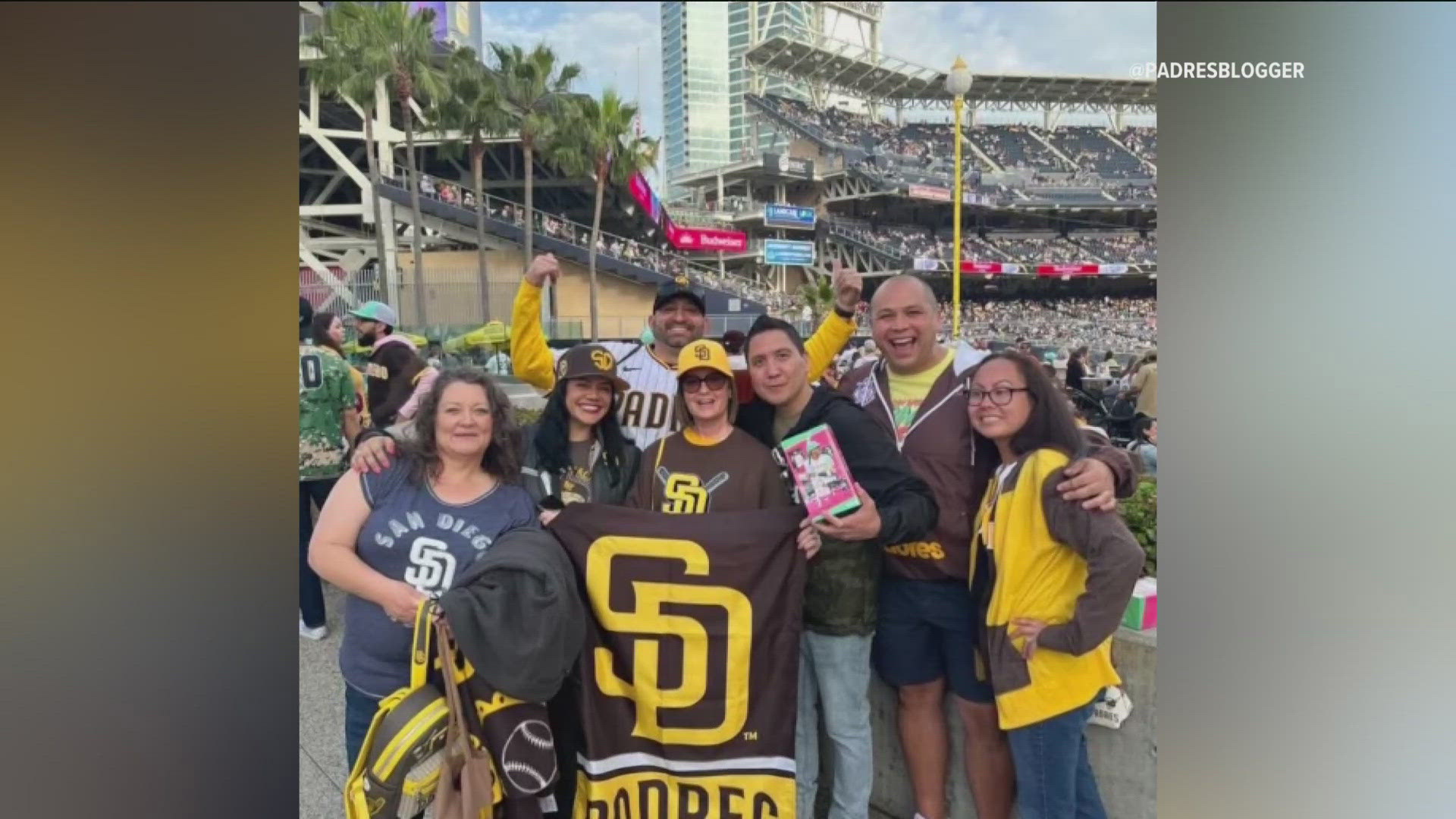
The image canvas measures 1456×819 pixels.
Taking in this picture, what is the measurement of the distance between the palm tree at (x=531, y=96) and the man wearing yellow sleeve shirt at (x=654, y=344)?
248 mm

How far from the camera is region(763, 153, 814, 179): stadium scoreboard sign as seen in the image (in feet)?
9.58

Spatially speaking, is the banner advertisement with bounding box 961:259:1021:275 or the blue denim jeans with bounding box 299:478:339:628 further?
the banner advertisement with bounding box 961:259:1021:275

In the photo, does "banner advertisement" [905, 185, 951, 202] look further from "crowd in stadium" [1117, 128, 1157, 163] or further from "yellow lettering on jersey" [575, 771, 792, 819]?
"yellow lettering on jersey" [575, 771, 792, 819]

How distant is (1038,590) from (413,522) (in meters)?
1.71

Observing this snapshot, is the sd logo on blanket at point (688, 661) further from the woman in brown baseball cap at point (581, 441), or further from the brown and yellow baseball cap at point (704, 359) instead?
the brown and yellow baseball cap at point (704, 359)

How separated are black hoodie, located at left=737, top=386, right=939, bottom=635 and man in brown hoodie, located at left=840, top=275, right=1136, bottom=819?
78 millimetres

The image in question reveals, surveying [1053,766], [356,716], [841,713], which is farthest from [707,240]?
[1053,766]

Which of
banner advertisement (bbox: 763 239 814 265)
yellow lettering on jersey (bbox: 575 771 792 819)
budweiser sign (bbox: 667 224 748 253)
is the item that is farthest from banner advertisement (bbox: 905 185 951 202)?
yellow lettering on jersey (bbox: 575 771 792 819)

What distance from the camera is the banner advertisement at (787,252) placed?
286cm

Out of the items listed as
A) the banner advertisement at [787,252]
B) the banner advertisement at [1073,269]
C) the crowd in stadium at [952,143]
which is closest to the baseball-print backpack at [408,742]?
the banner advertisement at [787,252]

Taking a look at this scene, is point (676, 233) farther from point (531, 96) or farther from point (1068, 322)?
point (1068, 322)

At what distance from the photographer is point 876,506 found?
216cm

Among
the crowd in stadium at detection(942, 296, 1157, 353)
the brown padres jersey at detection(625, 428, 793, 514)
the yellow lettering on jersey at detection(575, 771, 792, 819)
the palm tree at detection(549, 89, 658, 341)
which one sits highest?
the palm tree at detection(549, 89, 658, 341)

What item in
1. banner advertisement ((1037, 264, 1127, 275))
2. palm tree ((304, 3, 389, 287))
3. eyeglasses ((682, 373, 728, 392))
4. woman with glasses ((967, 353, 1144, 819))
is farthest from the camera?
banner advertisement ((1037, 264, 1127, 275))
